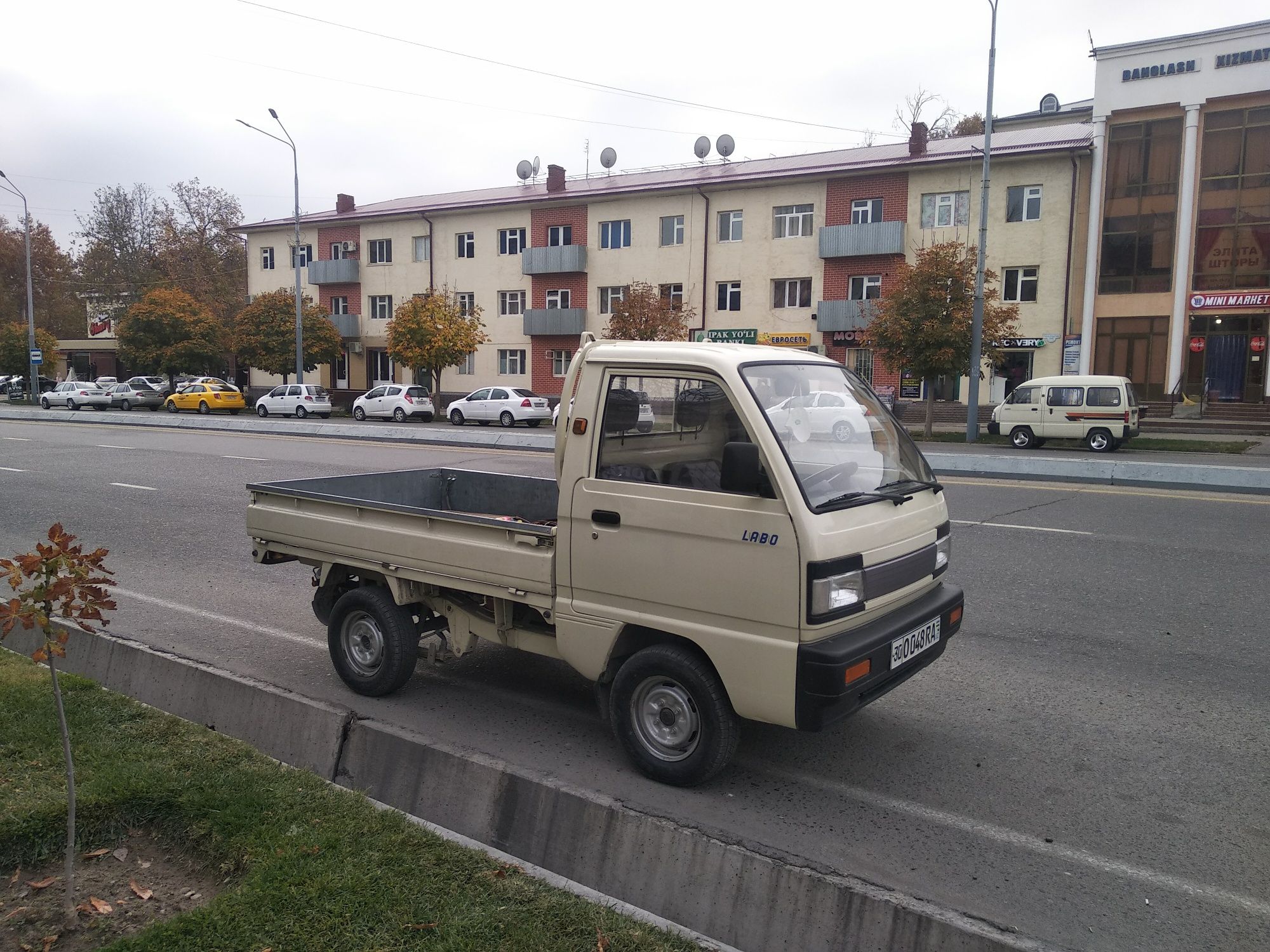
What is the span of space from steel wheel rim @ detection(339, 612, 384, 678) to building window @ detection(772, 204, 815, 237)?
35892mm

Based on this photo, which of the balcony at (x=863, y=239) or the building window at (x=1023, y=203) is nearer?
the building window at (x=1023, y=203)

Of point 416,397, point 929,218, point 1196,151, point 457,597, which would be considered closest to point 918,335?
point 929,218

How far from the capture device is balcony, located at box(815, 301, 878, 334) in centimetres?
3681

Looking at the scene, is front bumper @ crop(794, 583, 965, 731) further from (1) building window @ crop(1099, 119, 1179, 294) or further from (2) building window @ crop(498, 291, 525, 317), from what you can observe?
(2) building window @ crop(498, 291, 525, 317)

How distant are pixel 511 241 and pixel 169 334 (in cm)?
2097

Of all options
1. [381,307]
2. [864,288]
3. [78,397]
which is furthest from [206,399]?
[864,288]

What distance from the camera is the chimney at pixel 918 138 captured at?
36.8 metres

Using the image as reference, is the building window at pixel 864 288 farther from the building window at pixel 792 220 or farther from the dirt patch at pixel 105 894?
the dirt patch at pixel 105 894

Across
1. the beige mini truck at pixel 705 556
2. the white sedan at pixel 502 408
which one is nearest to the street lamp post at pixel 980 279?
the white sedan at pixel 502 408

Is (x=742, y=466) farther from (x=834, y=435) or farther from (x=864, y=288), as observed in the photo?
(x=864, y=288)

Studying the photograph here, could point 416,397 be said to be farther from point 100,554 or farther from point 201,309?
point 100,554

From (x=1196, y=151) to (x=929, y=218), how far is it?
910 cm

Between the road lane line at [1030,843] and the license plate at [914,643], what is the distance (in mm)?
634

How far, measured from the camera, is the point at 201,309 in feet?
177
